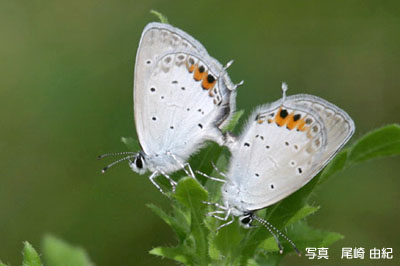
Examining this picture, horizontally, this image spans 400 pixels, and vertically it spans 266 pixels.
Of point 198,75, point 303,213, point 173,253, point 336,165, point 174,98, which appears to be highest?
point 198,75

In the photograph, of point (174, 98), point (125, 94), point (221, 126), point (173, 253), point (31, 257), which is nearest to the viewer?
point (31, 257)

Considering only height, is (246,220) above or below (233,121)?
below

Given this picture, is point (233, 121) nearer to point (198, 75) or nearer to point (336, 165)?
point (198, 75)

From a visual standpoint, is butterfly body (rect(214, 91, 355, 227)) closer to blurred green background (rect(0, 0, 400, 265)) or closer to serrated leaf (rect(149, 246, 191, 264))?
serrated leaf (rect(149, 246, 191, 264))

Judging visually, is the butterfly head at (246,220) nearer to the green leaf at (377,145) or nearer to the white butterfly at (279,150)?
the white butterfly at (279,150)

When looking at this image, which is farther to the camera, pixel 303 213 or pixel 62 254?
pixel 62 254

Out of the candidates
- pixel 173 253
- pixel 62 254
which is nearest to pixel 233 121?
pixel 173 253

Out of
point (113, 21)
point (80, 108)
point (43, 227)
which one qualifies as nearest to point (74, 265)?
point (43, 227)

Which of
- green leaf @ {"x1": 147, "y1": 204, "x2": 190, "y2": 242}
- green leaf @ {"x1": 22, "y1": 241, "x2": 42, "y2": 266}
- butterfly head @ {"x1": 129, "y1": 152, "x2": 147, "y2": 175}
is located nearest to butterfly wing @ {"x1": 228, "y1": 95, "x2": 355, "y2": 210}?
green leaf @ {"x1": 147, "y1": 204, "x2": 190, "y2": 242}
